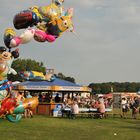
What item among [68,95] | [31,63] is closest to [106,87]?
[31,63]

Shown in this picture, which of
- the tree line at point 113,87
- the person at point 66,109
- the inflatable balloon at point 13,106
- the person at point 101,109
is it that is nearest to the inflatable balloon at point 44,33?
the inflatable balloon at point 13,106

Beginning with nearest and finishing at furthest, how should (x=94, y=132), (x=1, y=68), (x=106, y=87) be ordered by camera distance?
(x=1, y=68)
(x=94, y=132)
(x=106, y=87)

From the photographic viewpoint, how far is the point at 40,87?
93.6 ft

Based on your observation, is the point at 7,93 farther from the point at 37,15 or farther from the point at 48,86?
the point at 48,86

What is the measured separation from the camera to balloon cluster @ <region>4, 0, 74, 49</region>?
34.2 ft

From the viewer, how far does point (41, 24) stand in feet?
35.3

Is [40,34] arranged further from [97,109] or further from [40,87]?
[40,87]

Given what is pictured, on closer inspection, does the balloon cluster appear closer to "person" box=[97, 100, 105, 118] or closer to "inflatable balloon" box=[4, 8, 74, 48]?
"inflatable balloon" box=[4, 8, 74, 48]

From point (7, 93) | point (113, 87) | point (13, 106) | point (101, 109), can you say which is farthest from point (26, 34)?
point (113, 87)

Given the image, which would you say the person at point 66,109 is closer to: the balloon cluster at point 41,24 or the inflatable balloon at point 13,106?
→ the inflatable balloon at point 13,106

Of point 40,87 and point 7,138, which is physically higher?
point 40,87

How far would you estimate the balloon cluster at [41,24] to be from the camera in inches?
411

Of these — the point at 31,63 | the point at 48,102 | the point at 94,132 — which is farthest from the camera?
the point at 31,63

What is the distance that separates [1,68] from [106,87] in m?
113
